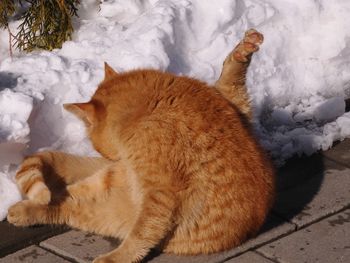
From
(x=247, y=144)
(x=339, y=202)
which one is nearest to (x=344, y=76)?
(x=339, y=202)

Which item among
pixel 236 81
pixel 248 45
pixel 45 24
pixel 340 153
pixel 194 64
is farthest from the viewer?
pixel 45 24

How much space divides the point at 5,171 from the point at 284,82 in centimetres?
229

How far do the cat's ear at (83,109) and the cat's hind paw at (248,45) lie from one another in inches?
37.7

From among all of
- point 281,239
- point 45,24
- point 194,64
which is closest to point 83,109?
point 281,239

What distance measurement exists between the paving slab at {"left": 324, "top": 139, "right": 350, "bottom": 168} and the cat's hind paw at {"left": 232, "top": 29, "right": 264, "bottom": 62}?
1.06m

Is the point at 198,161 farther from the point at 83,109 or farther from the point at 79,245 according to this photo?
the point at 79,245

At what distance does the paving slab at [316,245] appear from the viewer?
397 centimetres

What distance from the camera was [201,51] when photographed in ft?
19.5

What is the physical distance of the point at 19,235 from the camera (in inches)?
166

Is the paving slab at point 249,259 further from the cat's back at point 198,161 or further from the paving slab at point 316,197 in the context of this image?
the paving slab at point 316,197

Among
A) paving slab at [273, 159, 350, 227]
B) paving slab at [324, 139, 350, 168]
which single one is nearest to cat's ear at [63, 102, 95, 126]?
paving slab at [273, 159, 350, 227]

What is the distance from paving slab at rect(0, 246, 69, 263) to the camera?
3994mm

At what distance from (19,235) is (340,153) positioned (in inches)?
87.4

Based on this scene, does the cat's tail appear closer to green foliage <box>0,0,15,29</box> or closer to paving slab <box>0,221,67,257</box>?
paving slab <box>0,221,67,257</box>
